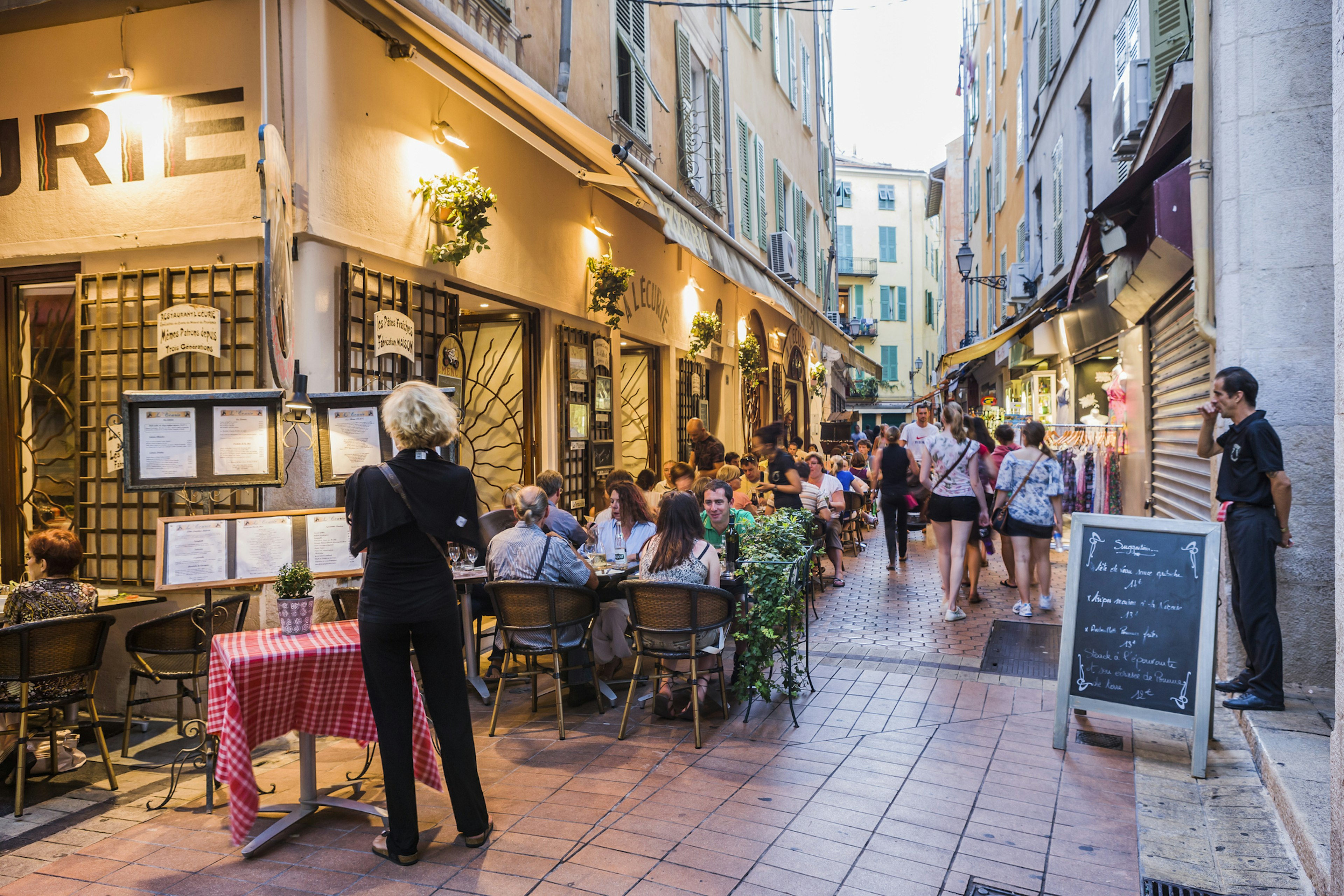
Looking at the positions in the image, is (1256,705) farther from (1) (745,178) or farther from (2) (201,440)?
(1) (745,178)

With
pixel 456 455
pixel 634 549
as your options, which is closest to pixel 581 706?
pixel 634 549

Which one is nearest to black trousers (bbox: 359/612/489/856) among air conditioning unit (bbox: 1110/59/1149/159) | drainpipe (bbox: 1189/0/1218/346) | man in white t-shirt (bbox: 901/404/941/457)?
drainpipe (bbox: 1189/0/1218/346)

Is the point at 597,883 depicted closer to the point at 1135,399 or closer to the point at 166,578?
the point at 166,578

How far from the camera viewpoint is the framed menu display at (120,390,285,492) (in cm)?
506

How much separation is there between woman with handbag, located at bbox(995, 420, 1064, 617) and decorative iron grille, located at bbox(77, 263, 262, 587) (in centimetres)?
603

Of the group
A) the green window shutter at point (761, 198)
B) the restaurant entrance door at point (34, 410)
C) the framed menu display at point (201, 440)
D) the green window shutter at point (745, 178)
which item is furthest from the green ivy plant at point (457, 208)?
the green window shutter at point (761, 198)

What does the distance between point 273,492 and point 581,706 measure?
230 centimetres

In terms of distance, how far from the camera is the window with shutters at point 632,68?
33.9ft

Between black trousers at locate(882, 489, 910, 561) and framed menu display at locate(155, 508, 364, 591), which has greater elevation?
framed menu display at locate(155, 508, 364, 591)

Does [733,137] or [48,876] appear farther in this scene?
[733,137]

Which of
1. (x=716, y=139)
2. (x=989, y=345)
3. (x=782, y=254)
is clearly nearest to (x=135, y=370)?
(x=716, y=139)

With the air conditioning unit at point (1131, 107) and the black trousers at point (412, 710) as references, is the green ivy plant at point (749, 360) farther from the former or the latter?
the black trousers at point (412, 710)

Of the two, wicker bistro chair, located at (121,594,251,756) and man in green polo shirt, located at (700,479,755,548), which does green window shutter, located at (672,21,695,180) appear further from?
wicker bistro chair, located at (121,594,251,756)

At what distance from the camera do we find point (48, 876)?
3496mm
